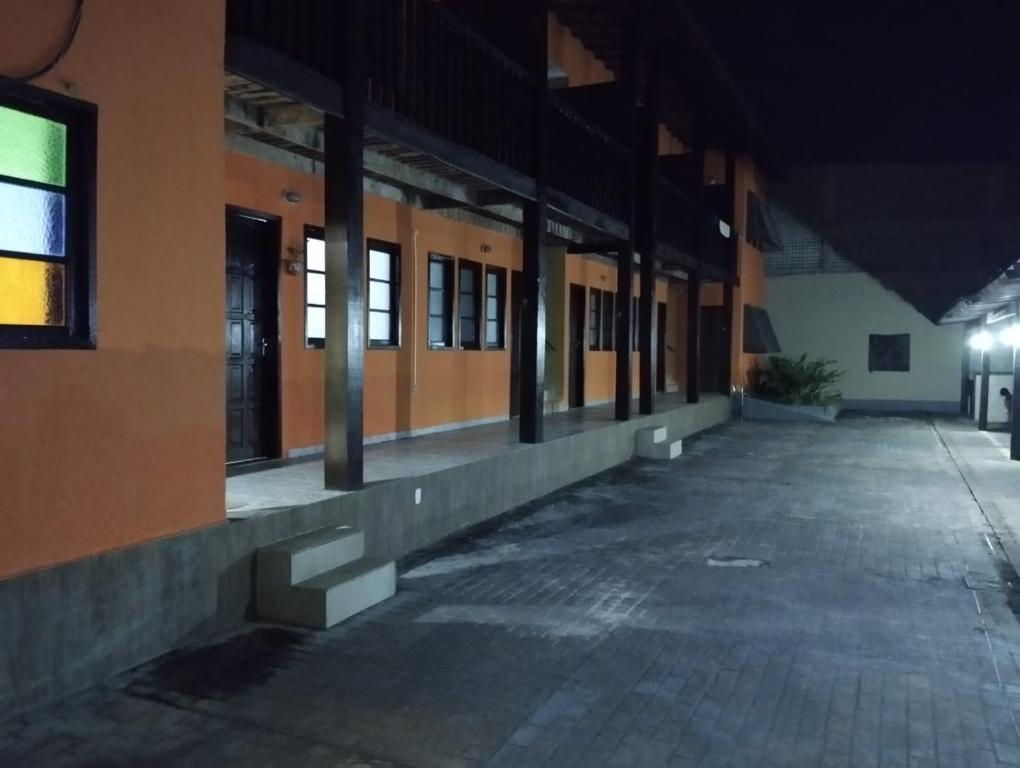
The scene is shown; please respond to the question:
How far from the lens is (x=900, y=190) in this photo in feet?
83.4

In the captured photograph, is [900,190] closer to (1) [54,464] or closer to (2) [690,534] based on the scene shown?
(2) [690,534]

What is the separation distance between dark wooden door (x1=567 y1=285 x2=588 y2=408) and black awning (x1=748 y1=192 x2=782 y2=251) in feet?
29.2


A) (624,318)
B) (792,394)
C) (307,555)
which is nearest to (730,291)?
(792,394)

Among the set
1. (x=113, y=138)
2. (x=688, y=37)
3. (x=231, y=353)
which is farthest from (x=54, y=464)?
(x=688, y=37)

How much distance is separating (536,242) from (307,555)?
5257 mm

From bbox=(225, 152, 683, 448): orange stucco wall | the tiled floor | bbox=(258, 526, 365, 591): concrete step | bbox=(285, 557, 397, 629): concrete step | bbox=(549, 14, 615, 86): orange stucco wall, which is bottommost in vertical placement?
bbox=(285, 557, 397, 629): concrete step

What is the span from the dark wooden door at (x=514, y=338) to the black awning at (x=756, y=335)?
10573 mm

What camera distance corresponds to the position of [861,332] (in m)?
25.3

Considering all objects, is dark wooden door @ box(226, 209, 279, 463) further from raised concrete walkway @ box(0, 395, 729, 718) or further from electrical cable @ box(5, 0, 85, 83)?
electrical cable @ box(5, 0, 85, 83)

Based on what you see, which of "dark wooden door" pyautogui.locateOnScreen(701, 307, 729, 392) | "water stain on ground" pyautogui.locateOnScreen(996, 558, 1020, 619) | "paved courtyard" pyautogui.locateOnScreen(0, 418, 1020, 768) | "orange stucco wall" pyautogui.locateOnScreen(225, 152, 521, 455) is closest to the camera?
"paved courtyard" pyautogui.locateOnScreen(0, 418, 1020, 768)

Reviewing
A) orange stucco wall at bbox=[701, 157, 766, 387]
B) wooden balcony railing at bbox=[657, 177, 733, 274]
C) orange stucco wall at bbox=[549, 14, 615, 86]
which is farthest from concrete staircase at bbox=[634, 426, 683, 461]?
orange stucco wall at bbox=[701, 157, 766, 387]

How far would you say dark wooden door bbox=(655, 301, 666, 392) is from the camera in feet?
70.5

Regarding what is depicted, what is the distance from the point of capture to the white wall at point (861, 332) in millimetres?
24750

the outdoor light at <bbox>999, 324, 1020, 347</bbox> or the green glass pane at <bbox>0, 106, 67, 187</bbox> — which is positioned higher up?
the green glass pane at <bbox>0, 106, 67, 187</bbox>
